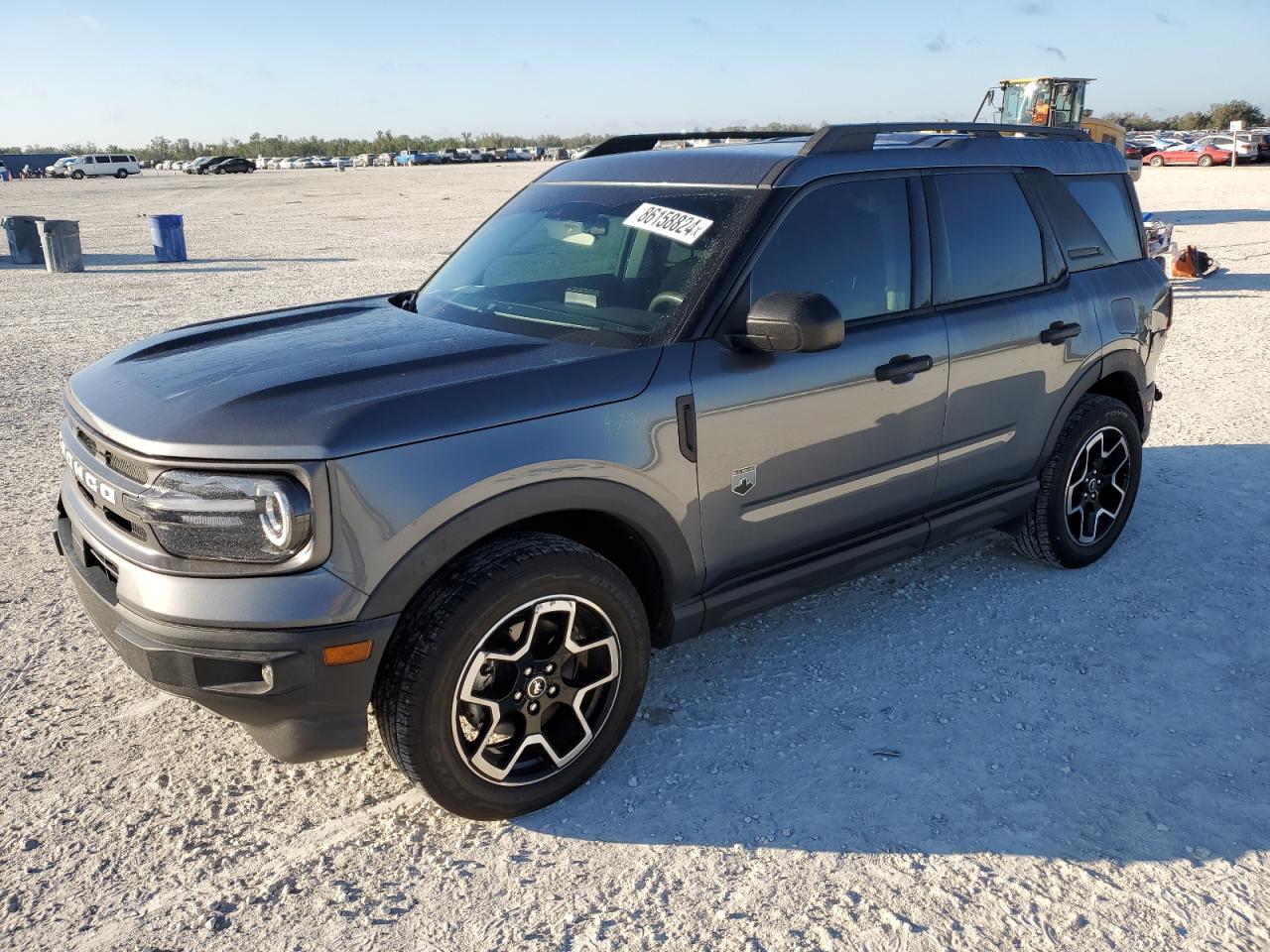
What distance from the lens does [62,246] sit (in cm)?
1647

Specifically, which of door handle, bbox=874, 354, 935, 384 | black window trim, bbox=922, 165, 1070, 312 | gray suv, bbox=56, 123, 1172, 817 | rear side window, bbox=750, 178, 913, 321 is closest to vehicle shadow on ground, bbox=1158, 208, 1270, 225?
black window trim, bbox=922, 165, 1070, 312

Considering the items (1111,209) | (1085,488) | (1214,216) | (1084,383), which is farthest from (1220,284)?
(1084,383)

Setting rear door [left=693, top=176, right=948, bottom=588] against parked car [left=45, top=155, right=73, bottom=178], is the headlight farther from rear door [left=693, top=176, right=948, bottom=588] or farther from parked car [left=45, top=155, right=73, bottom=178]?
parked car [left=45, top=155, right=73, bottom=178]

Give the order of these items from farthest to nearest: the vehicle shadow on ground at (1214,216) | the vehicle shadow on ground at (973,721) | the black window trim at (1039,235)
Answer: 1. the vehicle shadow on ground at (1214,216)
2. the black window trim at (1039,235)
3. the vehicle shadow on ground at (973,721)

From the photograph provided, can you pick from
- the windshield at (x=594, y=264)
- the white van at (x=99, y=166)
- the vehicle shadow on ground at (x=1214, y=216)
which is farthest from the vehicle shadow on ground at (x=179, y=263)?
the white van at (x=99, y=166)

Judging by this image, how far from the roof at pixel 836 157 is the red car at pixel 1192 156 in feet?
144

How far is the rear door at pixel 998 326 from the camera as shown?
3.91 m

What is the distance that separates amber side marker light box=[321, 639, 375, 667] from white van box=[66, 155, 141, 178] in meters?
71.9

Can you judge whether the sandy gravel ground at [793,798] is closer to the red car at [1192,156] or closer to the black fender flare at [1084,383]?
the black fender flare at [1084,383]

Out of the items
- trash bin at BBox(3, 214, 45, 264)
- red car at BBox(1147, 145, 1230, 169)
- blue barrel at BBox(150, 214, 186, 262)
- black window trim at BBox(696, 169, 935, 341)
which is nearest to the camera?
black window trim at BBox(696, 169, 935, 341)

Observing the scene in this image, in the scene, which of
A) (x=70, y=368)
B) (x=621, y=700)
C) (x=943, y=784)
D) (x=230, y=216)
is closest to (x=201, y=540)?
(x=621, y=700)

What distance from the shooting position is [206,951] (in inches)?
98.0

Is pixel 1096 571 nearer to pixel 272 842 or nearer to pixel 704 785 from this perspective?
pixel 704 785

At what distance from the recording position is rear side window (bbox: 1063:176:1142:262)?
4617mm
